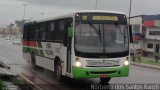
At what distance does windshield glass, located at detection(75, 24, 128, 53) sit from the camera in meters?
14.7

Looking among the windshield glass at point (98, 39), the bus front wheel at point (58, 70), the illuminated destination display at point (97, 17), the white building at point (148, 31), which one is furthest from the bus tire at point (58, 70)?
the white building at point (148, 31)

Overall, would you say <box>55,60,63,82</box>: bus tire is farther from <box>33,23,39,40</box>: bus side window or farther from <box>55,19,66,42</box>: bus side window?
<box>33,23,39,40</box>: bus side window

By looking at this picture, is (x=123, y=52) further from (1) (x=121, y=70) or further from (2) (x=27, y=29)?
(2) (x=27, y=29)

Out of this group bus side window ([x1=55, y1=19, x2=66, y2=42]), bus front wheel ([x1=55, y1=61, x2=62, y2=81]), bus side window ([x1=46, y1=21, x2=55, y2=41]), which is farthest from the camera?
bus side window ([x1=46, y1=21, x2=55, y2=41])

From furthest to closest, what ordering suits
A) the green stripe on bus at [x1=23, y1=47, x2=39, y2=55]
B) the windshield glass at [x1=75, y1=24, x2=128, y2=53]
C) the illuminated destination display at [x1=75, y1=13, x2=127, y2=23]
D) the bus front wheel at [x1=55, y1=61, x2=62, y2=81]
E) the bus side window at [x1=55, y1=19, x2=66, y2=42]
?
1. the green stripe on bus at [x1=23, y1=47, x2=39, y2=55]
2. the bus front wheel at [x1=55, y1=61, x2=62, y2=81]
3. the bus side window at [x1=55, y1=19, x2=66, y2=42]
4. the illuminated destination display at [x1=75, y1=13, x2=127, y2=23]
5. the windshield glass at [x1=75, y1=24, x2=128, y2=53]

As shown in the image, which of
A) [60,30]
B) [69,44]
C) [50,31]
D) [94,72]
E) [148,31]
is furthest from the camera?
[148,31]

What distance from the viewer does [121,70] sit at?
15039 mm

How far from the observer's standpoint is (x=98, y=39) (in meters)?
14.8

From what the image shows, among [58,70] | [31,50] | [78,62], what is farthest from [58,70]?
[31,50]

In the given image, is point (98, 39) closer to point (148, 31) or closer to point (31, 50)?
point (31, 50)

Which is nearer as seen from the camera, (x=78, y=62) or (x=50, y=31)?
(x=78, y=62)

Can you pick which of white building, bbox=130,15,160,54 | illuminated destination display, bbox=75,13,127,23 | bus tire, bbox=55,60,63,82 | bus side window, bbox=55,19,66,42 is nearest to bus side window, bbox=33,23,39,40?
bus side window, bbox=55,19,66,42

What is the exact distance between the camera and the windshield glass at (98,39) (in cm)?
1473

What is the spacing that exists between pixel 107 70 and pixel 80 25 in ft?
6.31
